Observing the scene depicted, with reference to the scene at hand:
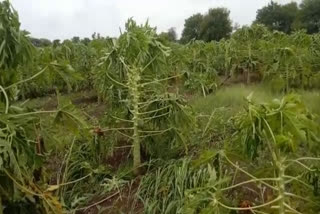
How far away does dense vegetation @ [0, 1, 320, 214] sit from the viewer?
2.03 metres

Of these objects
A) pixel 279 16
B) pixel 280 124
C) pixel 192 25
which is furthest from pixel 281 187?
pixel 192 25

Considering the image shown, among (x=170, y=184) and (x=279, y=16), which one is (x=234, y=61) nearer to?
(x=170, y=184)

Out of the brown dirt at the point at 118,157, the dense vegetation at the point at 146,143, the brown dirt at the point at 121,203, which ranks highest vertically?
the dense vegetation at the point at 146,143

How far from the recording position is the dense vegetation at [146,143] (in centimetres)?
203

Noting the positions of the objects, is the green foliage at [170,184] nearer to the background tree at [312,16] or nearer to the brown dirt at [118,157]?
the brown dirt at [118,157]

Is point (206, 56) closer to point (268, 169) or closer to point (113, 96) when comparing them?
point (113, 96)

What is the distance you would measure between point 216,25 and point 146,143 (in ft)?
106

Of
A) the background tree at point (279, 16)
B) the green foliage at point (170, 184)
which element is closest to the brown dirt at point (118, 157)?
the green foliage at point (170, 184)

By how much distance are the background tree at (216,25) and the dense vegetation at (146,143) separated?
28.0m

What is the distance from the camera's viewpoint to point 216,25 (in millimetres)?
35281

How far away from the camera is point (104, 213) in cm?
368

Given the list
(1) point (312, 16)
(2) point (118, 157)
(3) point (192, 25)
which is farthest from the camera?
(3) point (192, 25)

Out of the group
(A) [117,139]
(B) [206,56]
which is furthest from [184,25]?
(A) [117,139]

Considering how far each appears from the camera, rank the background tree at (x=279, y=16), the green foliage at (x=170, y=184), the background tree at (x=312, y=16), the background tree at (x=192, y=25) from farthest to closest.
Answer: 1. the background tree at (x=192, y=25)
2. the background tree at (x=279, y=16)
3. the background tree at (x=312, y=16)
4. the green foliage at (x=170, y=184)
